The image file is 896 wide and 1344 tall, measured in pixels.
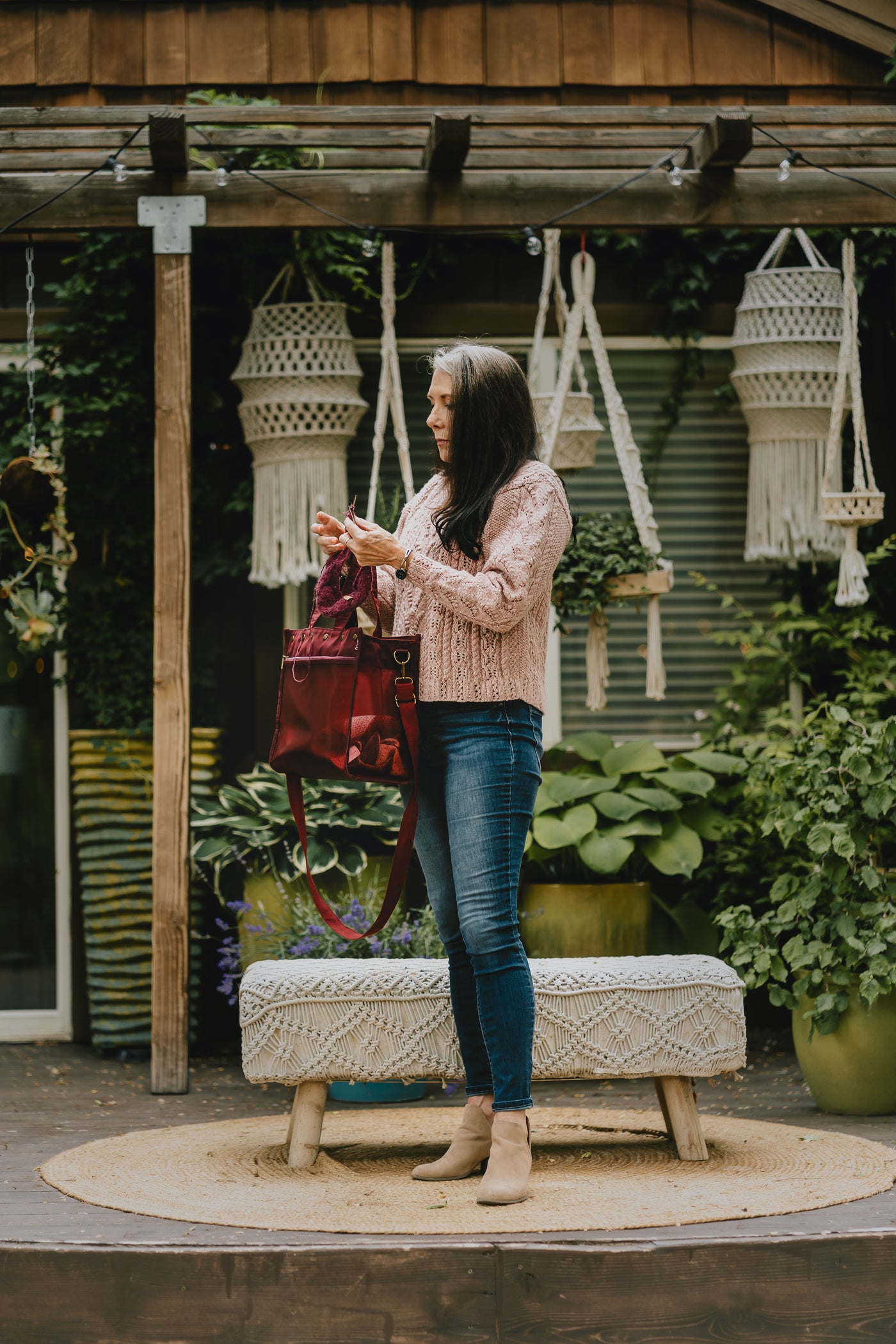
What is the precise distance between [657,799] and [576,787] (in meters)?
0.25

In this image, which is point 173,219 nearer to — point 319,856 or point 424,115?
point 424,115

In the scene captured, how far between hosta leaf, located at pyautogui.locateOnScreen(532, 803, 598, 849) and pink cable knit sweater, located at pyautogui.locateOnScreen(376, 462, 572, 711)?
1647mm

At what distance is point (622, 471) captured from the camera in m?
4.28

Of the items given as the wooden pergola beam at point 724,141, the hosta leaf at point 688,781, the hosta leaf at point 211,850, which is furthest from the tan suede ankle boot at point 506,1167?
the wooden pergola beam at point 724,141

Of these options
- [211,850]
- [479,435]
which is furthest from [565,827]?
[479,435]

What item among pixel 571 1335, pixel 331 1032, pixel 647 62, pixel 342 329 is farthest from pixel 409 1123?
pixel 647 62

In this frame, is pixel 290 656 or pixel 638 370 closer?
pixel 290 656

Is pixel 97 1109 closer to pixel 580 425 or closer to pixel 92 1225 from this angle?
→ pixel 92 1225

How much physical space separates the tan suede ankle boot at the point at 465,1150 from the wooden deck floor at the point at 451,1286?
1.56ft

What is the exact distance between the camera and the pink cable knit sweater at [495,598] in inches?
103

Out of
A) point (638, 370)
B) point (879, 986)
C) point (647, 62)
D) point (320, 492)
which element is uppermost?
point (647, 62)

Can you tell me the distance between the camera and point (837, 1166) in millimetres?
3016

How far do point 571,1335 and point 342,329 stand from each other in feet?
10.4

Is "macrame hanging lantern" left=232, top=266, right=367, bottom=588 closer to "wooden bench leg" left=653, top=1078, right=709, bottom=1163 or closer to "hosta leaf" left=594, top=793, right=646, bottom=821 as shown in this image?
"hosta leaf" left=594, top=793, right=646, bottom=821
